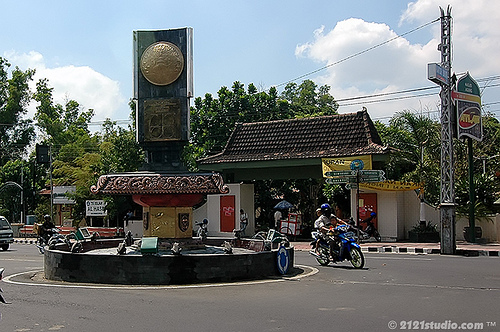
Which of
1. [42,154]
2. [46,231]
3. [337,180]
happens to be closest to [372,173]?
[337,180]

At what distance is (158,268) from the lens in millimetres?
11828

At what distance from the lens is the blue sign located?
13034 mm

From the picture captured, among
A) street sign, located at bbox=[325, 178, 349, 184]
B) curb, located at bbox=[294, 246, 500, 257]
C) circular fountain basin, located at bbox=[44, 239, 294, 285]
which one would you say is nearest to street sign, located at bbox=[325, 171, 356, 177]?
street sign, located at bbox=[325, 178, 349, 184]

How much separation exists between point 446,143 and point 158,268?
1252 centimetres

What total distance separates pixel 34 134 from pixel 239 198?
38.6 m

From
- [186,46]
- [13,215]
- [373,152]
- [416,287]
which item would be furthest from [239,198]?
[13,215]

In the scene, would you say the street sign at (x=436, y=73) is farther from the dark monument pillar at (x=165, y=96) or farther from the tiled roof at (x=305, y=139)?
the dark monument pillar at (x=165, y=96)

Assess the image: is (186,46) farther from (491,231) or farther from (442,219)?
(491,231)

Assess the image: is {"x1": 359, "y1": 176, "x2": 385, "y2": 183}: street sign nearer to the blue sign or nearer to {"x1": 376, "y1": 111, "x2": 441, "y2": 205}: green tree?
{"x1": 376, "y1": 111, "x2": 441, "y2": 205}: green tree

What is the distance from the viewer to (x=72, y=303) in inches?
379

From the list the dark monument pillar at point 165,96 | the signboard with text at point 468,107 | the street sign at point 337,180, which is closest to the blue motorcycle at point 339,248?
the dark monument pillar at point 165,96

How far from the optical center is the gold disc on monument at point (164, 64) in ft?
48.6

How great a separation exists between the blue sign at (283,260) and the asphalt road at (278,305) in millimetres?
419

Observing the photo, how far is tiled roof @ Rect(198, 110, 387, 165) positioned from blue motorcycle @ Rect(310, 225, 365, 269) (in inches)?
467
